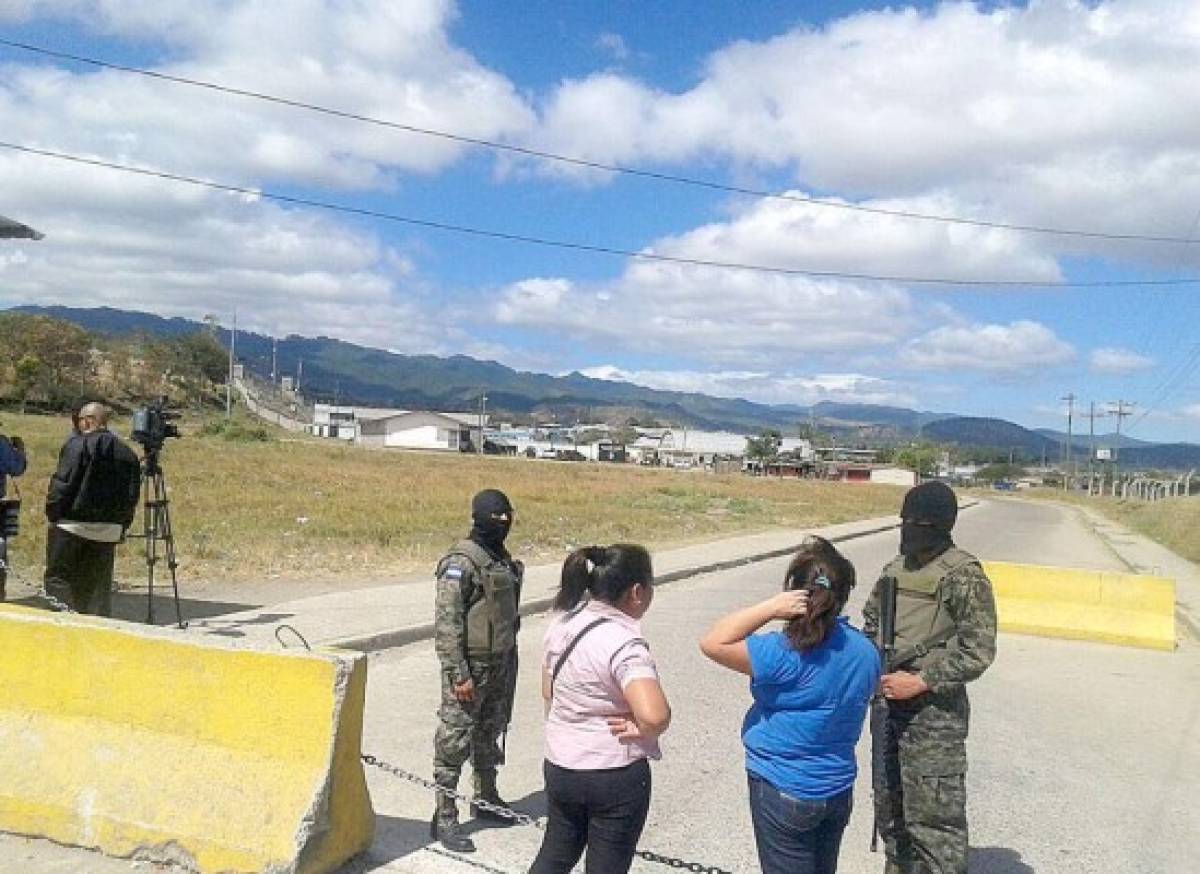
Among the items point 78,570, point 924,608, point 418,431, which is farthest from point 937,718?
point 418,431

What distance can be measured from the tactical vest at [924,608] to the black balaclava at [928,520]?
0.19ft

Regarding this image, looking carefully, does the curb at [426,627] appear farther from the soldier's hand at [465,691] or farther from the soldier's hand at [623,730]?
the soldier's hand at [623,730]

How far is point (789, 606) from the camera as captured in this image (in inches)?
130

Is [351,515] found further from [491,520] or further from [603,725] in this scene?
[603,725]

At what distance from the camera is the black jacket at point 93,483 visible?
7.75 metres

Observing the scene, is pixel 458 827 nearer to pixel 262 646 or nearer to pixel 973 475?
pixel 262 646

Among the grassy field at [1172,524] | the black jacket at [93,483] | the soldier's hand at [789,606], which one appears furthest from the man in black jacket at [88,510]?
the grassy field at [1172,524]

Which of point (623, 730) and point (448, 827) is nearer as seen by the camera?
point (623, 730)

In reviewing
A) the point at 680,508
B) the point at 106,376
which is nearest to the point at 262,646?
the point at 680,508

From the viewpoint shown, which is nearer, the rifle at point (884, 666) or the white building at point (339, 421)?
the rifle at point (884, 666)

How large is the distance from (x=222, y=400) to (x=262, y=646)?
109 m

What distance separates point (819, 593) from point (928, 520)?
3.58 feet

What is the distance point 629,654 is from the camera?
11.5 ft

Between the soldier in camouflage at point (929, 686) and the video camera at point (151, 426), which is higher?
the video camera at point (151, 426)
